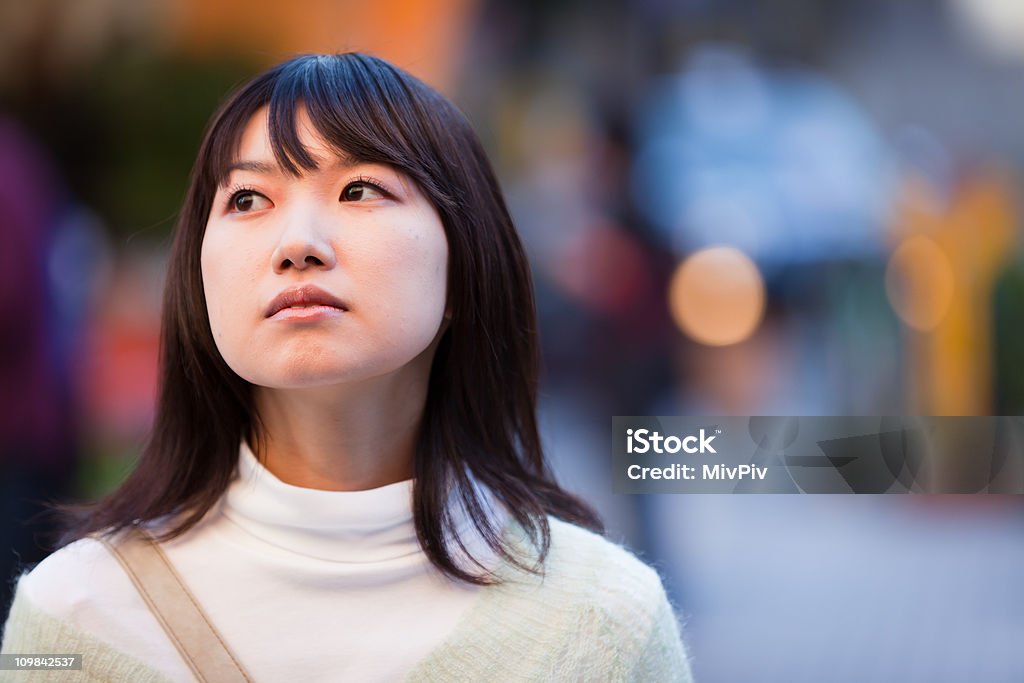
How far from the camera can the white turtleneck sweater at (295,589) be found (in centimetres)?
140

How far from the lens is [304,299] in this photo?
1340 millimetres

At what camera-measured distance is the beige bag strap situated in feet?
4.49

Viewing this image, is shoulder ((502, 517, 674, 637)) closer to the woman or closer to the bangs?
the woman

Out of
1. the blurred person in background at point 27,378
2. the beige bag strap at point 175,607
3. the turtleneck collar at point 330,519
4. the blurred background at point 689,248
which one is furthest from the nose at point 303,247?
the blurred person in background at point 27,378

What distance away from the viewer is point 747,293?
17.3ft

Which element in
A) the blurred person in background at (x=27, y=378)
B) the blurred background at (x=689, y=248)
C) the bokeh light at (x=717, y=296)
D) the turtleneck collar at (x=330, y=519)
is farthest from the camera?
the bokeh light at (x=717, y=296)

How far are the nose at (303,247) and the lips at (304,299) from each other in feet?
0.09

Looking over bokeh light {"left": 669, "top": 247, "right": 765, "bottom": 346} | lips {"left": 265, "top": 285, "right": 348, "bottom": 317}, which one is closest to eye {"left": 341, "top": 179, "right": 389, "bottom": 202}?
lips {"left": 265, "top": 285, "right": 348, "bottom": 317}

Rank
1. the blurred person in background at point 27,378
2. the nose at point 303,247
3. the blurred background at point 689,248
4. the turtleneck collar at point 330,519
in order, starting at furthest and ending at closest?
the blurred background at point 689,248
the blurred person in background at point 27,378
the turtleneck collar at point 330,519
the nose at point 303,247

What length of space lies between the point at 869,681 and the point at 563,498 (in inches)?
62.8

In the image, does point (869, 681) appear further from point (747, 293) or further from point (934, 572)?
point (747, 293)

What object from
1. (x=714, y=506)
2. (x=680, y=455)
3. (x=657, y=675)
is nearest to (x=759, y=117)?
(x=714, y=506)

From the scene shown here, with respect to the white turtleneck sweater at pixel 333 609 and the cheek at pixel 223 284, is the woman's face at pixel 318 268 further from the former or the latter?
the white turtleneck sweater at pixel 333 609

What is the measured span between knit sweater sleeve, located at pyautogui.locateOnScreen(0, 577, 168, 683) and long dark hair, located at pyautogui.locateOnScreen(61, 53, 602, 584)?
125mm
